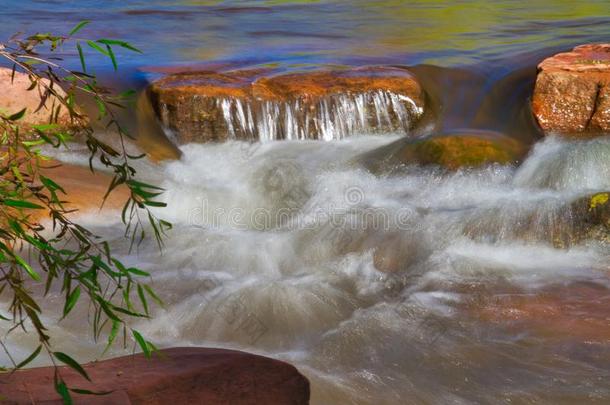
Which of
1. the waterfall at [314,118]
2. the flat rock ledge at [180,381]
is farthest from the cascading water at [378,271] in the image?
the flat rock ledge at [180,381]

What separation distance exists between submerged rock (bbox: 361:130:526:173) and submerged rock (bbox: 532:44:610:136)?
1.36 feet

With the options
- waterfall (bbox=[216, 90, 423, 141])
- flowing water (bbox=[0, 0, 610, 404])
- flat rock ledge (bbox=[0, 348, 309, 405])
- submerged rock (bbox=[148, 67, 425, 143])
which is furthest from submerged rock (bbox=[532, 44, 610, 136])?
flat rock ledge (bbox=[0, 348, 309, 405])

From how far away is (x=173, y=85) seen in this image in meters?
7.76

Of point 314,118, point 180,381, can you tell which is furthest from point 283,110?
point 180,381

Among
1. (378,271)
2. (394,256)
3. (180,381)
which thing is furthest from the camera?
(394,256)

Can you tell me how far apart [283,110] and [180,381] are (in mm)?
4865

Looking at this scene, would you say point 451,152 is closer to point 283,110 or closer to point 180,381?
point 283,110

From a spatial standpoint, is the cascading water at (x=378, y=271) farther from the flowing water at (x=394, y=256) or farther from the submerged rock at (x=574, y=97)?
the submerged rock at (x=574, y=97)

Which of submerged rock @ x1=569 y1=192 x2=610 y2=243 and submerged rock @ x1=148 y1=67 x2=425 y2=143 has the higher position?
submerged rock @ x1=148 y1=67 x2=425 y2=143

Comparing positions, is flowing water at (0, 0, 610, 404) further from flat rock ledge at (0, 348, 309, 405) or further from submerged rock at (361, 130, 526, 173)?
flat rock ledge at (0, 348, 309, 405)

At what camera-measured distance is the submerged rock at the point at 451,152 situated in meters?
6.80

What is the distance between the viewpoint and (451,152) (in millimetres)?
6844

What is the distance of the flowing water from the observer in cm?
427

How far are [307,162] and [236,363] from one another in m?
4.14
